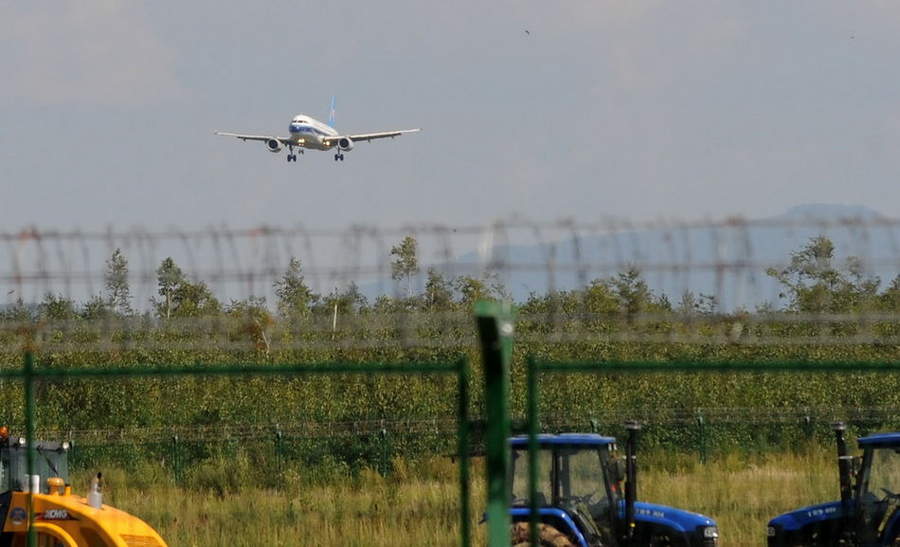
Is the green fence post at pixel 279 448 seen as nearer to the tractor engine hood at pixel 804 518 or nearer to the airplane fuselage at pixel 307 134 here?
the tractor engine hood at pixel 804 518

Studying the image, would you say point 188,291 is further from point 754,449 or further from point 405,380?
point 754,449

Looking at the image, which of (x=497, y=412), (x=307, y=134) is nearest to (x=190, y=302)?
(x=497, y=412)

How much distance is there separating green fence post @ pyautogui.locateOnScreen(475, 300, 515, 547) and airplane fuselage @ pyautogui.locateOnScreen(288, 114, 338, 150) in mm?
55311

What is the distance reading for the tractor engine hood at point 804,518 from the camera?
12.9m

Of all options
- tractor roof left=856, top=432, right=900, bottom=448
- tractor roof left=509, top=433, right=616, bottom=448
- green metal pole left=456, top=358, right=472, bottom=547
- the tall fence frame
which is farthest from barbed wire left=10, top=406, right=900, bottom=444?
green metal pole left=456, top=358, right=472, bottom=547

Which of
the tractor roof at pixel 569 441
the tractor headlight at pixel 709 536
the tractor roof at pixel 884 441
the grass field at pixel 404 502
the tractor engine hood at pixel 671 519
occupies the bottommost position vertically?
the grass field at pixel 404 502

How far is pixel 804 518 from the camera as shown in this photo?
13.0 meters

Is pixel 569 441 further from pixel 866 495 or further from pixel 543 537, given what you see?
pixel 866 495

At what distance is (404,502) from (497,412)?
1132 centimetres

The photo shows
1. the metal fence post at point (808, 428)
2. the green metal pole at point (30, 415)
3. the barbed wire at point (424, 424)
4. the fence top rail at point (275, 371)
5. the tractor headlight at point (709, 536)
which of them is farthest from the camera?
the barbed wire at point (424, 424)

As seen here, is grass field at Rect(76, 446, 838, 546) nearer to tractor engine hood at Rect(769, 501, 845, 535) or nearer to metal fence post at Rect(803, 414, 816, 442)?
metal fence post at Rect(803, 414, 816, 442)

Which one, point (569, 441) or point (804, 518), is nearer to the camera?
point (569, 441)

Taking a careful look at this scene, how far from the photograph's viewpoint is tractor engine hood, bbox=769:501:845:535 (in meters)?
12.9

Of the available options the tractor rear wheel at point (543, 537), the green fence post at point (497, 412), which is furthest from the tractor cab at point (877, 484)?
the green fence post at point (497, 412)
